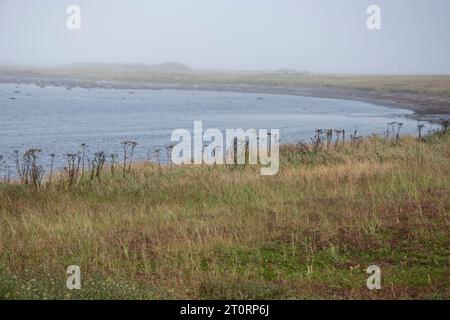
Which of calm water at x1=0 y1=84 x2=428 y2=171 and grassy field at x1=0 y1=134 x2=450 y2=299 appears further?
calm water at x1=0 y1=84 x2=428 y2=171

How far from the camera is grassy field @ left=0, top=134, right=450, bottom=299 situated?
8.89 meters

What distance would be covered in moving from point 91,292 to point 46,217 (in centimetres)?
634

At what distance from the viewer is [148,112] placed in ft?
226

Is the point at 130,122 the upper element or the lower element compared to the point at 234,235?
lower

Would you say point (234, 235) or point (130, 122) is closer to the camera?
point (234, 235)

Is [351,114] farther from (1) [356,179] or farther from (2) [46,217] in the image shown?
(2) [46,217]

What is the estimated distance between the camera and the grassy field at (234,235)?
8.89 metres

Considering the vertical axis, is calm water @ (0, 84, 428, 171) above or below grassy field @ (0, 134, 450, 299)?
below

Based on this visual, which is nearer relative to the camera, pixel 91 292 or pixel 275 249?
pixel 91 292

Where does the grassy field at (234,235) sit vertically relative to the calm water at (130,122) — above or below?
above

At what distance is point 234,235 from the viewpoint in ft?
39.5

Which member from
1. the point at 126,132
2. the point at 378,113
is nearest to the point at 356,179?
the point at 126,132

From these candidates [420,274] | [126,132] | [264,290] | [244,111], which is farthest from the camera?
[244,111]

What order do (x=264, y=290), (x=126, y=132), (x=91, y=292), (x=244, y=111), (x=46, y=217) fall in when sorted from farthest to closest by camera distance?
1. (x=244, y=111)
2. (x=126, y=132)
3. (x=46, y=217)
4. (x=264, y=290)
5. (x=91, y=292)
